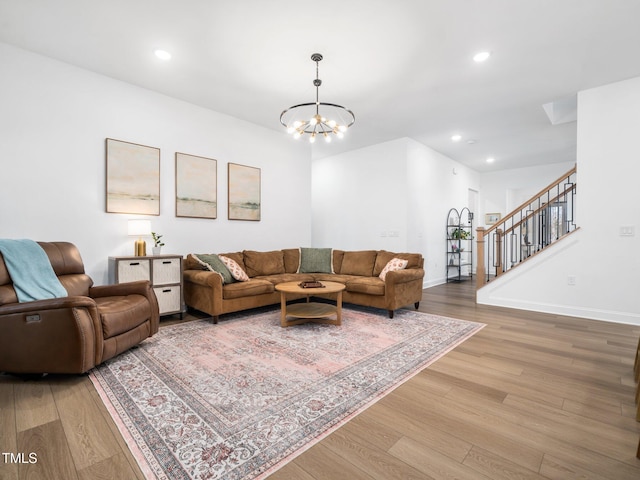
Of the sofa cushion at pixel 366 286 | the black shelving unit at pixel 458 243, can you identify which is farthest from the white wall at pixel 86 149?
the black shelving unit at pixel 458 243

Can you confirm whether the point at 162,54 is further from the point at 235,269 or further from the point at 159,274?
the point at 235,269

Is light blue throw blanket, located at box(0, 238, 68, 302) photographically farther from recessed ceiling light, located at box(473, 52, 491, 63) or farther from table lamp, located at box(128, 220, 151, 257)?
recessed ceiling light, located at box(473, 52, 491, 63)

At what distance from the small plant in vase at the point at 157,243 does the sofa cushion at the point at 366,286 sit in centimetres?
253

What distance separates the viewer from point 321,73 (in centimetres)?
359

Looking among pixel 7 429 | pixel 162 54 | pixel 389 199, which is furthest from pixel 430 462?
pixel 389 199

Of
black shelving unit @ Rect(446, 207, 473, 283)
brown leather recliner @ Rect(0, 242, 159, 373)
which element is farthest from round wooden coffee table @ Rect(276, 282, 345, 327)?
black shelving unit @ Rect(446, 207, 473, 283)

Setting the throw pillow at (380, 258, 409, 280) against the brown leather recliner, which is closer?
the brown leather recliner

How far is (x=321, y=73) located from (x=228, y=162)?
6.91ft

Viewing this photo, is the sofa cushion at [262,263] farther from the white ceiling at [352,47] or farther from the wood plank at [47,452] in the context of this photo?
the wood plank at [47,452]

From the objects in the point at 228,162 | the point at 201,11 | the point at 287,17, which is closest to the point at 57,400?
the point at 201,11

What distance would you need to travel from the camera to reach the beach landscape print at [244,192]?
4934mm

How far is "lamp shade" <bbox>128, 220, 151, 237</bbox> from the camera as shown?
3637 millimetres

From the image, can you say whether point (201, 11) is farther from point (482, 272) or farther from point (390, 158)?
point (482, 272)

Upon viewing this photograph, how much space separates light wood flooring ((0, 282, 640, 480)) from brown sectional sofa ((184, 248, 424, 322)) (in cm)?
145
